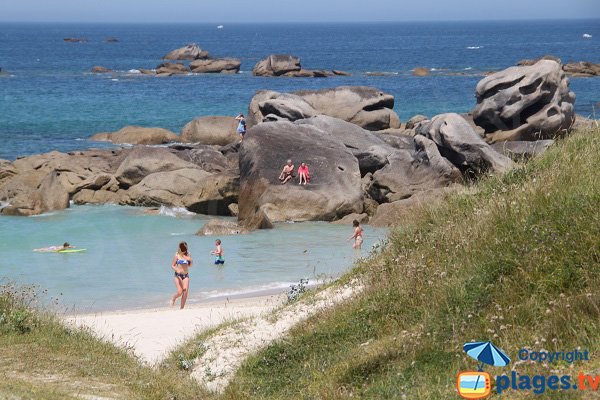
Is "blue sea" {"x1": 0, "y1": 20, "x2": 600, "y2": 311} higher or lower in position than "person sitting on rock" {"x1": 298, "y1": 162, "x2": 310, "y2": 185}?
lower

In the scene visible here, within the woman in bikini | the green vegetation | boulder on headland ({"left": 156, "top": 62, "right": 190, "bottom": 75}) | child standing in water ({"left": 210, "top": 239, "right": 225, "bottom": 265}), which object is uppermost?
the green vegetation

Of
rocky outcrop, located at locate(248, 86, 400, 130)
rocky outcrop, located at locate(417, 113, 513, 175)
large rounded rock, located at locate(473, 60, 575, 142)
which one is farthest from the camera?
rocky outcrop, located at locate(248, 86, 400, 130)

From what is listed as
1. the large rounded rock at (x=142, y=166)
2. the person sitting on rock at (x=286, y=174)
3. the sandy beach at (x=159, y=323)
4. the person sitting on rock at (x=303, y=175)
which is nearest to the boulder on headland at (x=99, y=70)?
the large rounded rock at (x=142, y=166)

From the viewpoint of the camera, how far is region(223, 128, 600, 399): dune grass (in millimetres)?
9016

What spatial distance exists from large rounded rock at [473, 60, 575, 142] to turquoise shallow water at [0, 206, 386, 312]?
36.6 feet

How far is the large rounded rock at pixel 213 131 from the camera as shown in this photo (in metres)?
40.8

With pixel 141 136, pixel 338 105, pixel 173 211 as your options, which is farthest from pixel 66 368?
pixel 141 136

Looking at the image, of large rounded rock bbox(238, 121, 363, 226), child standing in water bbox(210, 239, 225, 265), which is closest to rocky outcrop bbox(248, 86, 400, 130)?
large rounded rock bbox(238, 121, 363, 226)

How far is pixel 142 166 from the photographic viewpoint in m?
31.6

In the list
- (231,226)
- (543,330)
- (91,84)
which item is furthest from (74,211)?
(91,84)

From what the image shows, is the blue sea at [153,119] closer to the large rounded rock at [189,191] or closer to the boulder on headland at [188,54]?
the large rounded rock at [189,191]

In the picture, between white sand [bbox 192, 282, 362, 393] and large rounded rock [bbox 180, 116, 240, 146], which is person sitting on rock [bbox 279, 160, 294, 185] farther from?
white sand [bbox 192, 282, 362, 393]

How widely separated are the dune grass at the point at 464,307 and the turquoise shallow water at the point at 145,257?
6395 mm

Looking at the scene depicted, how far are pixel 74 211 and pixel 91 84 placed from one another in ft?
162
